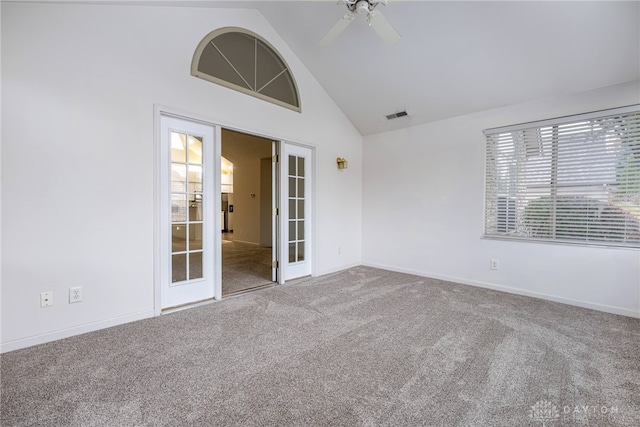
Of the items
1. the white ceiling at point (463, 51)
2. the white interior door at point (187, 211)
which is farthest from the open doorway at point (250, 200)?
the white ceiling at point (463, 51)

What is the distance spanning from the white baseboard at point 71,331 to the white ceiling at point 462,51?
2.81 metres

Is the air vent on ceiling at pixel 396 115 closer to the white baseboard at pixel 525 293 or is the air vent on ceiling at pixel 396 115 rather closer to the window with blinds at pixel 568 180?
the window with blinds at pixel 568 180

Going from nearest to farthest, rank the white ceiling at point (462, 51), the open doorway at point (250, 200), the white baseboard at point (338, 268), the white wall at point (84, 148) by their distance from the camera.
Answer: the white wall at point (84, 148)
the white ceiling at point (462, 51)
the white baseboard at point (338, 268)
the open doorway at point (250, 200)

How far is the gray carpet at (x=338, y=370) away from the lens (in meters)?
1.53

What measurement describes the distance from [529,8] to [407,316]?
126 inches

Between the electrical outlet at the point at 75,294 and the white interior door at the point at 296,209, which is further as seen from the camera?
the white interior door at the point at 296,209

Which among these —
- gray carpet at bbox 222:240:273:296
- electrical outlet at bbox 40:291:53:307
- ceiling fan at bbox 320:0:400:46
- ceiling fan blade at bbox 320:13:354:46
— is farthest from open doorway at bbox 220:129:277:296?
ceiling fan at bbox 320:0:400:46

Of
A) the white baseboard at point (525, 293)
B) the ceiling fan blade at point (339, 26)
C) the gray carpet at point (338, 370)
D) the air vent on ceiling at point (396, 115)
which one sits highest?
the ceiling fan blade at point (339, 26)

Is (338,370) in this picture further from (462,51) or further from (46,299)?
(462,51)

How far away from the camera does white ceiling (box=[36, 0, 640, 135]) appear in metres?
2.69

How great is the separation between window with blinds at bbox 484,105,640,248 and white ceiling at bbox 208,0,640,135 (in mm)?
428

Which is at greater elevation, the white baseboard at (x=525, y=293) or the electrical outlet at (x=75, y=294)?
the electrical outlet at (x=75, y=294)

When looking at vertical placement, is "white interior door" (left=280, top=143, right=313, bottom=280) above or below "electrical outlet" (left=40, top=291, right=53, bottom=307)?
above

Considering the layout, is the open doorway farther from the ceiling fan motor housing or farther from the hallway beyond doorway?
the ceiling fan motor housing
